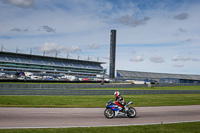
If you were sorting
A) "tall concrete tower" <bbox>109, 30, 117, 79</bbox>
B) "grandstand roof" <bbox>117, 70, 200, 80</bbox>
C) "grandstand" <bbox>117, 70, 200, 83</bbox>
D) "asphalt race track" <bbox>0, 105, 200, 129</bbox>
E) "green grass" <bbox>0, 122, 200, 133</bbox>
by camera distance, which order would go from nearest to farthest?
"green grass" <bbox>0, 122, 200, 133</bbox>, "asphalt race track" <bbox>0, 105, 200, 129</bbox>, "grandstand" <bbox>117, 70, 200, 83</bbox>, "grandstand roof" <bbox>117, 70, 200, 80</bbox>, "tall concrete tower" <bbox>109, 30, 117, 79</bbox>

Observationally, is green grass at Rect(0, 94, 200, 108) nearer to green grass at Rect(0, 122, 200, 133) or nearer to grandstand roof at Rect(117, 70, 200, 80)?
green grass at Rect(0, 122, 200, 133)

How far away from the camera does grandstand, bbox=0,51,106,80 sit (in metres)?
100

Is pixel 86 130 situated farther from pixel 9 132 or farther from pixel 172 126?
pixel 172 126

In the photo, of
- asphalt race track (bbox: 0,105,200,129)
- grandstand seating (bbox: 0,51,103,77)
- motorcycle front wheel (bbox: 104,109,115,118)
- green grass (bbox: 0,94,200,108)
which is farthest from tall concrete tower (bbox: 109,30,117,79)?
motorcycle front wheel (bbox: 104,109,115,118)

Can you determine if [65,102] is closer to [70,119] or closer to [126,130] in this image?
[70,119]

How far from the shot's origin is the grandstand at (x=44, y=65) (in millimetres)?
100000

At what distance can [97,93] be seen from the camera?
1191 inches

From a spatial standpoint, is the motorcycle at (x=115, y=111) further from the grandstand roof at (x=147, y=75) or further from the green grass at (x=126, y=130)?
the grandstand roof at (x=147, y=75)

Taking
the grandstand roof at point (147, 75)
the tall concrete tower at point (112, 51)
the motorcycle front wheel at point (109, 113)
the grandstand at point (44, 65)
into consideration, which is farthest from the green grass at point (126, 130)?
the tall concrete tower at point (112, 51)

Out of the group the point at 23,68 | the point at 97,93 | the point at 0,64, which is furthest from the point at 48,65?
the point at 97,93

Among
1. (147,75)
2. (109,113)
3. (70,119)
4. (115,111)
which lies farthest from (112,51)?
(70,119)

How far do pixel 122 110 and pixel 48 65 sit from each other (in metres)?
106

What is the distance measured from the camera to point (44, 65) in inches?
4429

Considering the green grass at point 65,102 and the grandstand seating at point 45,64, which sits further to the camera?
the grandstand seating at point 45,64
